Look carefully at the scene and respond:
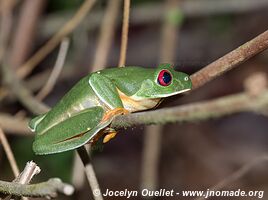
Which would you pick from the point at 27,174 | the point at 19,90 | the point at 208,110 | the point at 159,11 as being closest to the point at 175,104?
the point at 159,11

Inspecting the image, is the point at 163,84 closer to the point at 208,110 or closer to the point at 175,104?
the point at 208,110

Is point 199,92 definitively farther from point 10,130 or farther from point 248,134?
point 10,130

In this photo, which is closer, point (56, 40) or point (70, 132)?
point (70, 132)

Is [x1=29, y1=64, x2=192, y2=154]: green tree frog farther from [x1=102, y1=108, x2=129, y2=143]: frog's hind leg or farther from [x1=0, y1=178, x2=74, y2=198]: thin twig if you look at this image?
[x1=0, y1=178, x2=74, y2=198]: thin twig

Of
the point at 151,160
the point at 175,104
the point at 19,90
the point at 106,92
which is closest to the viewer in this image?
the point at 106,92

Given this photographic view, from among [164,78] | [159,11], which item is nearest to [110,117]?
[164,78]

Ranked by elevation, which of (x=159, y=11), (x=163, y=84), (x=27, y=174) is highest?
(x=159, y=11)

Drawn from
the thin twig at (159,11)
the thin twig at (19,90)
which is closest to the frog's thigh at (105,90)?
the thin twig at (19,90)

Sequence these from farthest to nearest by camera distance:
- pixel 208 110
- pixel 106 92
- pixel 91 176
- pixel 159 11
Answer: pixel 159 11, pixel 106 92, pixel 91 176, pixel 208 110

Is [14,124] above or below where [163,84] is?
below
